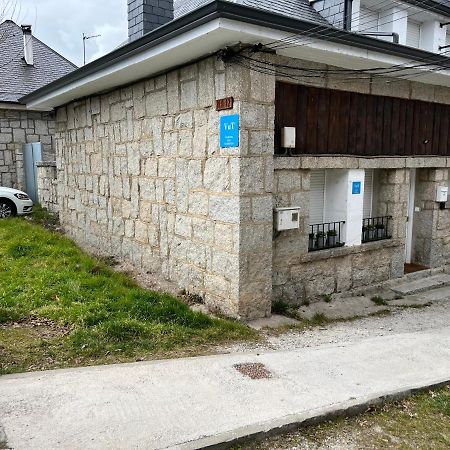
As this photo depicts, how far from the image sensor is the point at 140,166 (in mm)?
7523

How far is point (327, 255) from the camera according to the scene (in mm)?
6617

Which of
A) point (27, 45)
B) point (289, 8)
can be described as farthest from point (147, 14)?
point (27, 45)

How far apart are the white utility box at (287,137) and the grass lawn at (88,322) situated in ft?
7.63

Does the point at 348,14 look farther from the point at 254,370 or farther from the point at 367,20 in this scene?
the point at 254,370

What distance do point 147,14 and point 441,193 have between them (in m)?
6.02

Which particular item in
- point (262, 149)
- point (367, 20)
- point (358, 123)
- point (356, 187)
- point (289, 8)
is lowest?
point (356, 187)

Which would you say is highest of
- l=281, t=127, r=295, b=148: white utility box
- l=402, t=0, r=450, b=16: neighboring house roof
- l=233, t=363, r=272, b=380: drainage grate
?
l=402, t=0, r=450, b=16: neighboring house roof

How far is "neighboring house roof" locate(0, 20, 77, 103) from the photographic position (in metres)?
14.4

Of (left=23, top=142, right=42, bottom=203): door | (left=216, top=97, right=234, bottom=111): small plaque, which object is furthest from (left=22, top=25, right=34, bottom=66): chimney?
(left=216, top=97, right=234, bottom=111): small plaque

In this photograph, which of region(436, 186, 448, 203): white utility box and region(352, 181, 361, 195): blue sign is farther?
region(436, 186, 448, 203): white utility box

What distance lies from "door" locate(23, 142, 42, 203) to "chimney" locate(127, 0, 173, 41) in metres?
6.79

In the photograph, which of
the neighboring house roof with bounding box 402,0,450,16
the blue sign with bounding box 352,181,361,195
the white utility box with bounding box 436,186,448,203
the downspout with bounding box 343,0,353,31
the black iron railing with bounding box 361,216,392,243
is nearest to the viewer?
the blue sign with bounding box 352,181,361,195

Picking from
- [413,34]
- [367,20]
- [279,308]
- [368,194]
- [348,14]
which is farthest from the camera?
[413,34]

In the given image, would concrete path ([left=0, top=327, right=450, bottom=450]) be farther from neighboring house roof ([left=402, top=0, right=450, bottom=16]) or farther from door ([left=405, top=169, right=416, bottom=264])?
neighboring house roof ([left=402, top=0, right=450, bottom=16])
